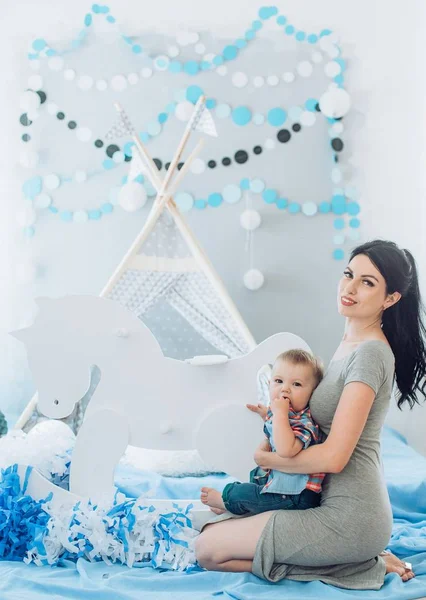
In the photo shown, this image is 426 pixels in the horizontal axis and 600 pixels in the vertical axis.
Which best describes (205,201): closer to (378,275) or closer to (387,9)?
(387,9)

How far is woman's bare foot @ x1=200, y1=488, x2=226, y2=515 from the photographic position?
196 centimetres

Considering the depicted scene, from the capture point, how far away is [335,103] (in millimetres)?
3555

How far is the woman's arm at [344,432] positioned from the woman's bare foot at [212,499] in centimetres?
32

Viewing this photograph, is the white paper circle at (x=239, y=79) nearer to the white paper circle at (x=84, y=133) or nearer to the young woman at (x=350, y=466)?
the white paper circle at (x=84, y=133)

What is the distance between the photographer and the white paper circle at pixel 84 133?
3723 millimetres

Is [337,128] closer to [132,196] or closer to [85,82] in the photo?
[132,196]

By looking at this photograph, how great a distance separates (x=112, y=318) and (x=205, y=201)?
1736mm

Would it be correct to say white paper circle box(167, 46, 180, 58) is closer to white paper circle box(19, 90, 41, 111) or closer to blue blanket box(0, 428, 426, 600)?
white paper circle box(19, 90, 41, 111)

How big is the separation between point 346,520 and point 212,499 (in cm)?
39

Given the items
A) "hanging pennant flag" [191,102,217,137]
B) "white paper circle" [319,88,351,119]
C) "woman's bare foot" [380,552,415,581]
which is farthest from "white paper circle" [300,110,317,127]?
"woman's bare foot" [380,552,415,581]

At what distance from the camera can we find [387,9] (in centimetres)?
370

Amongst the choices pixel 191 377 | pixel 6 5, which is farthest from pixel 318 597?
pixel 6 5

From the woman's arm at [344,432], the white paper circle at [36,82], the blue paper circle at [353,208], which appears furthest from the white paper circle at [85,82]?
the woman's arm at [344,432]

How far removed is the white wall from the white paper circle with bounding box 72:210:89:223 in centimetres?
34
